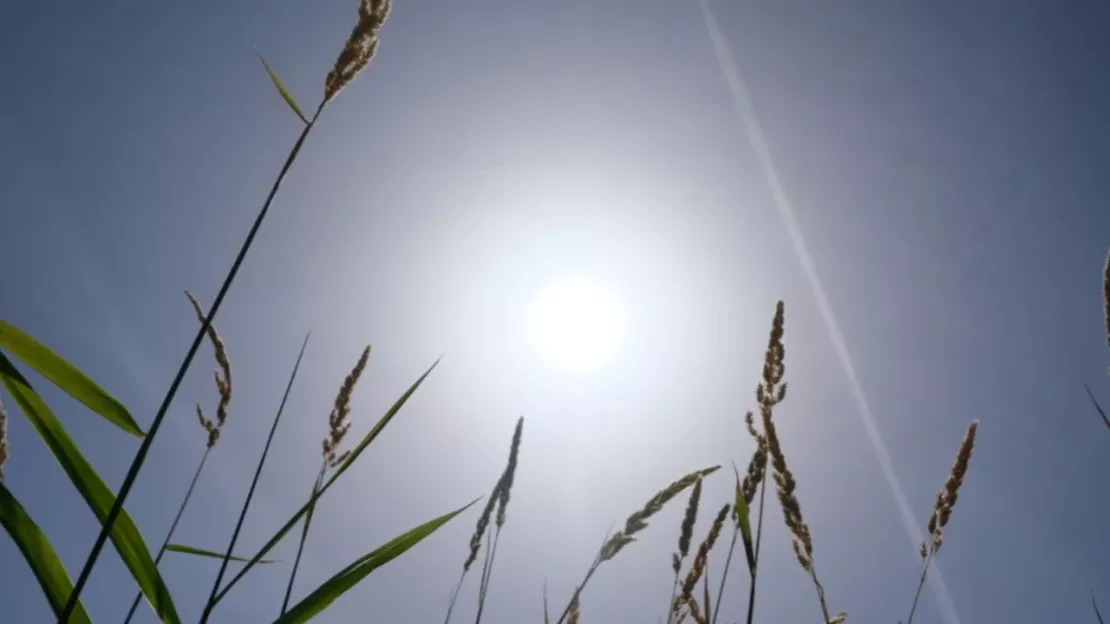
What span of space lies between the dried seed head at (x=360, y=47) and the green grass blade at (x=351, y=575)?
0.81 m

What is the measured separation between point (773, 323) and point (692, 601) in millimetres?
942

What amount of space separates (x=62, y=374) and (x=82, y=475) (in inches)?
7.0

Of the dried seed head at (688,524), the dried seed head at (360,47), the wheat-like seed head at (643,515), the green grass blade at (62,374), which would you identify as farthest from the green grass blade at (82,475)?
the dried seed head at (688,524)

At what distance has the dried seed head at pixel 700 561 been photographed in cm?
215

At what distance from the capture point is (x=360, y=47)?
48.2 inches

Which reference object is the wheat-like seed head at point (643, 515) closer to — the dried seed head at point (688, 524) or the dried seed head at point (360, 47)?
the dried seed head at point (688, 524)

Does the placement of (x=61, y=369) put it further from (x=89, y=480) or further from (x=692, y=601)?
(x=692, y=601)

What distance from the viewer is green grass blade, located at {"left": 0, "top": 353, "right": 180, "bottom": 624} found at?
0.91 m

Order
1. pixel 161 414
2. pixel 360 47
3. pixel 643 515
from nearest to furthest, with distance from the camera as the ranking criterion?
pixel 161 414 → pixel 360 47 → pixel 643 515

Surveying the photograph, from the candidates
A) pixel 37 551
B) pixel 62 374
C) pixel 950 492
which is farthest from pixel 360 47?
pixel 950 492

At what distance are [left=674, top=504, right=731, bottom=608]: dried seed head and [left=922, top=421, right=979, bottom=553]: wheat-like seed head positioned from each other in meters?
0.74

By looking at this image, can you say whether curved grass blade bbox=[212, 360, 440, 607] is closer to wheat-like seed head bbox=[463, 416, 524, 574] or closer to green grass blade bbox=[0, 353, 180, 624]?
green grass blade bbox=[0, 353, 180, 624]

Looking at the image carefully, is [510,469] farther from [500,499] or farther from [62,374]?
[62,374]

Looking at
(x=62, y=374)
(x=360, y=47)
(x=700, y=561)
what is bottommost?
(x=700, y=561)
